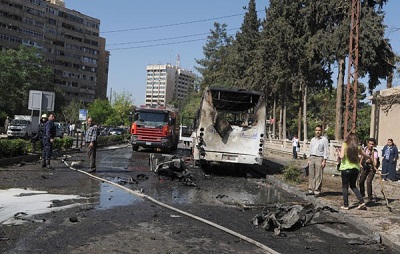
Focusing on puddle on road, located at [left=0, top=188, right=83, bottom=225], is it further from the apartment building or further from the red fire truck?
the apartment building

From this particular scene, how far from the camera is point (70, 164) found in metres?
16.6

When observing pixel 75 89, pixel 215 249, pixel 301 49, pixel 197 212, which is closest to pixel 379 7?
pixel 301 49

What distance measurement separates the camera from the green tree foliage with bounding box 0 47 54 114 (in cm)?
6001

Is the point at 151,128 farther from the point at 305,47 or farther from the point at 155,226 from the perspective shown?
the point at 155,226

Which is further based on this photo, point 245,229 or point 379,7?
point 379,7

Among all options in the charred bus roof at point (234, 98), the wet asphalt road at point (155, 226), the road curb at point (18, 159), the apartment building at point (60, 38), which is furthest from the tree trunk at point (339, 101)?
the apartment building at point (60, 38)

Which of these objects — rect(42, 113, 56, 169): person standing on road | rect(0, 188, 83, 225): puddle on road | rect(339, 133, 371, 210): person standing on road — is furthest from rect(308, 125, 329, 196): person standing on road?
rect(42, 113, 56, 169): person standing on road

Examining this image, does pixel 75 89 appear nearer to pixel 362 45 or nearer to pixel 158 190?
pixel 362 45

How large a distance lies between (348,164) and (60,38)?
115214mm

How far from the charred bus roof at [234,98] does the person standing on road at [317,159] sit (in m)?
5.36

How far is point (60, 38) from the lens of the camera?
11444 centimetres

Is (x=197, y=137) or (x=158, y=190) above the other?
(x=197, y=137)

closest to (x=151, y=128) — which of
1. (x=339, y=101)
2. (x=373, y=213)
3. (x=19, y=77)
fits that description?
(x=339, y=101)

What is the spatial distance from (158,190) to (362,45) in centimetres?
2293
